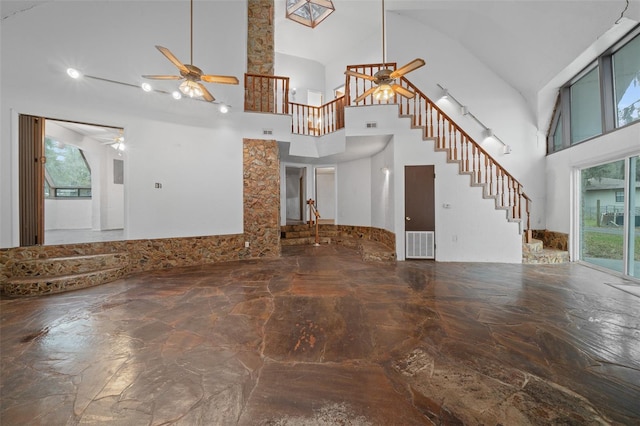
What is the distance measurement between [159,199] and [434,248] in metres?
6.27

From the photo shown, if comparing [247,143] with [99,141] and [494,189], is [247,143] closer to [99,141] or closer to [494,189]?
[99,141]

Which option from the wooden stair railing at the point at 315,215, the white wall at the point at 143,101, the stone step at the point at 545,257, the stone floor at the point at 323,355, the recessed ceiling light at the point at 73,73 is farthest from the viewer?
the wooden stair railing at the point at 315,215

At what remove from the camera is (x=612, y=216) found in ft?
14.6

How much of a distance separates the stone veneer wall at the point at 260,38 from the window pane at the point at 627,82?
7426 millimetres

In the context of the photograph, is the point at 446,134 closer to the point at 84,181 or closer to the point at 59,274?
the point at 59,274

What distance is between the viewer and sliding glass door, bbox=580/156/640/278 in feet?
13.2

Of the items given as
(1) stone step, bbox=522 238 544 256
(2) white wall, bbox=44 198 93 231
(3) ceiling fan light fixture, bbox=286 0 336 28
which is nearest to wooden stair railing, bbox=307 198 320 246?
(1) stone step, bbox=522 238 544 256

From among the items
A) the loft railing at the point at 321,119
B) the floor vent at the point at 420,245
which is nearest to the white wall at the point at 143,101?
the loft railing at the point at 321,119

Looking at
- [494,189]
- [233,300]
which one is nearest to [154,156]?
[233,300]

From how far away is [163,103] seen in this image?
489cm

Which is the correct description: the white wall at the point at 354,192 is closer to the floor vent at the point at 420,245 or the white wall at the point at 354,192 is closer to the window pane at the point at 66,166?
the floor vent at the point at 420,245

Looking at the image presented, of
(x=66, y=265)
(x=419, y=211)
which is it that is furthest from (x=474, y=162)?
(x=66, y=265)

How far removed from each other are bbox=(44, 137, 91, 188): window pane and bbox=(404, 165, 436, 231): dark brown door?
10129 mm

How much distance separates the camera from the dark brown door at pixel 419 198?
18.1 ft
